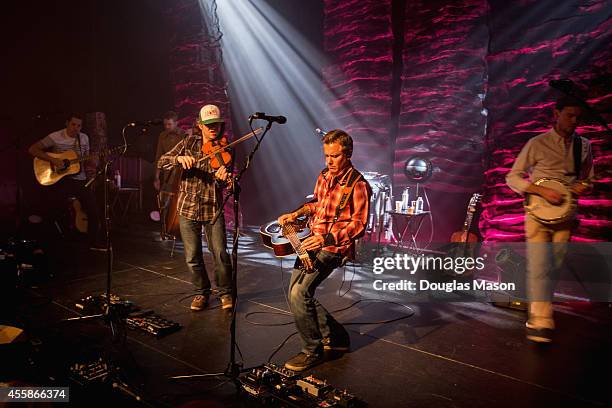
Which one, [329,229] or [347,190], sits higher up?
[347,190]

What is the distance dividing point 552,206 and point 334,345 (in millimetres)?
2496

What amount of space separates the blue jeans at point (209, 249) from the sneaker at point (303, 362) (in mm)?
1622

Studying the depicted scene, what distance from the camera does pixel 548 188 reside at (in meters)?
4.06

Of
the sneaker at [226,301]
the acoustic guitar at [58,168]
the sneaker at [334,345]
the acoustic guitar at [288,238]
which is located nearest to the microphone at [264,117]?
the acoustic guitar at [288,238]

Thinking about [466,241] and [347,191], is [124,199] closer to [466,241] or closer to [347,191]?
[466,241]

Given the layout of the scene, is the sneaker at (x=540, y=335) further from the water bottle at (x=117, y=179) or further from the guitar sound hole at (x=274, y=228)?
the water bottle at (x=117, y=179)

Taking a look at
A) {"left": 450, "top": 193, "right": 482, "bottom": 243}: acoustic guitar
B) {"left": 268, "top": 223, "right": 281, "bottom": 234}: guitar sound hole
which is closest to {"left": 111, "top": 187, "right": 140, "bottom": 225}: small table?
{"left": 268, "top": 223, "right": 281, "bottom": 234}: guitar sound hole

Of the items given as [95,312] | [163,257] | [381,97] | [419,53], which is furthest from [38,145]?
[419,53]

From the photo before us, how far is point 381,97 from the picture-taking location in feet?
27.9

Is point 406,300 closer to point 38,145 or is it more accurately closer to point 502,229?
point 502,229

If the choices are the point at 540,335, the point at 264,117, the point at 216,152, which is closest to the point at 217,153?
the point at 216,152

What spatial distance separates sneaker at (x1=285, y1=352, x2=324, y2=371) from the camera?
11.3 feet

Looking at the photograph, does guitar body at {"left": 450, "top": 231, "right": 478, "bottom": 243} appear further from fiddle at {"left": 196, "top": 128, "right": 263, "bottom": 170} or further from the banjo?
fiddle at {"left": 196, "top": 128, "right": 263, "bottom": 170}

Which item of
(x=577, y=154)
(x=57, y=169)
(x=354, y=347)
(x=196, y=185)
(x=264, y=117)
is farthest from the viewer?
(x=57, y=169)
